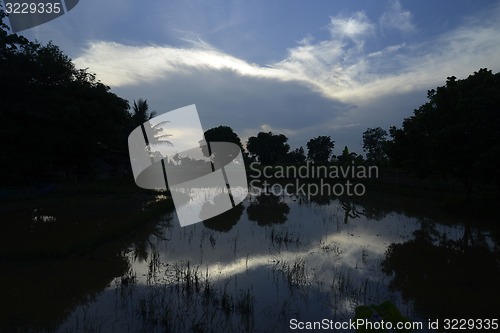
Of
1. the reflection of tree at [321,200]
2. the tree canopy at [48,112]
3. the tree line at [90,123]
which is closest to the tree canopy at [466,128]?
the tree line at [90,123]

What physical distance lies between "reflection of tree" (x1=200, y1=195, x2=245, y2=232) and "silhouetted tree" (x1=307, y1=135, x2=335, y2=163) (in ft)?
126

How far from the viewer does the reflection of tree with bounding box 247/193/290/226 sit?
1329 cm

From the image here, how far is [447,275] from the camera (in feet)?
23.0

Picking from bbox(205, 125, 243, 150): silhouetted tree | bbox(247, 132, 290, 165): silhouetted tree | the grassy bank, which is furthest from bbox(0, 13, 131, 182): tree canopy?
bbox(247, 132, 290, 165): silhouetted tree

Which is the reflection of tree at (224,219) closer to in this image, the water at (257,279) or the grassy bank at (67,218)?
the water at (257,279)

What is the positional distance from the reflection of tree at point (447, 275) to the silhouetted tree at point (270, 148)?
164 feet

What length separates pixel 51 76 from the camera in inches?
778

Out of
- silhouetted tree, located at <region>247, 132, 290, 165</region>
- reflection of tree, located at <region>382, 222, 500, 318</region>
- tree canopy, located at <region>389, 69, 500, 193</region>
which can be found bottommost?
reflection of tree, located at <region>382, 222, 500, 318</region>

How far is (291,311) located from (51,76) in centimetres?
2056

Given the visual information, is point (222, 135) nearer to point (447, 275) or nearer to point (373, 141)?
point (373, 141)

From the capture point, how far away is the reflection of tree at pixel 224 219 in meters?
11.9

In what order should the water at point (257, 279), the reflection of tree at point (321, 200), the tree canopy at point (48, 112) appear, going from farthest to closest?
the reflection of tree at point (321, 200)
the tree canopy at point (48, 112)
the water at point (257, 279)

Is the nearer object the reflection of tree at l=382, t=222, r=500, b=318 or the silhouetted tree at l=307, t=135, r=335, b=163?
the reflection of tree at l=382, t=222, r=500, b=318

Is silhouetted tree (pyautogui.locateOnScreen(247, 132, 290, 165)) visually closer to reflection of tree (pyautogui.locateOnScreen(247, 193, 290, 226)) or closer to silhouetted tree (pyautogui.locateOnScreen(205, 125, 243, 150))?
silhouetted tree (pyautogui.locateOnScreen(205, 125, 243, 150))
